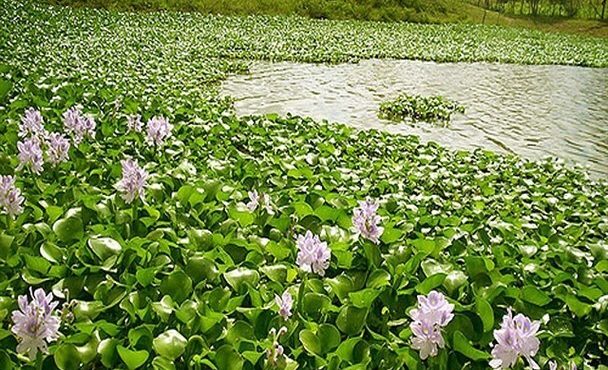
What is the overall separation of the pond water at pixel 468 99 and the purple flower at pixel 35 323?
19.0ft

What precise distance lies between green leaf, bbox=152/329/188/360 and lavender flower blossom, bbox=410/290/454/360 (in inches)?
28.0

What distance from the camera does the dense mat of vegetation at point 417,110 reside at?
8062 millimetres

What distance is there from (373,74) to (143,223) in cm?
984

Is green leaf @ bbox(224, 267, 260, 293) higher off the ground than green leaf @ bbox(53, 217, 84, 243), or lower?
lower

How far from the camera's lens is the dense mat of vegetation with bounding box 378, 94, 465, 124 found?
26.5 ft

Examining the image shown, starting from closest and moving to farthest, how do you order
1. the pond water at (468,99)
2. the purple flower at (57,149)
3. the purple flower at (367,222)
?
the purple flower at (367,222)
the purple flower at (57,149)
the pond water at (468,99)

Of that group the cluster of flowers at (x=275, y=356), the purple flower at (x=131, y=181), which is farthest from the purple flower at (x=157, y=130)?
the cluster of flowers at (x=275, y=356)

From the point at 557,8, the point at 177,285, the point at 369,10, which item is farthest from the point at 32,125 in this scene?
the point at 557,8

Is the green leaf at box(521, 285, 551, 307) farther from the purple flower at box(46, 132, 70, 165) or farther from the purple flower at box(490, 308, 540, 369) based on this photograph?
the purple flower at box(46, 132, 70, 165)

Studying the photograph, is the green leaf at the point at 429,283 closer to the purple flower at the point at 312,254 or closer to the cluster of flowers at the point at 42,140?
the purple flower at the point at 312,254

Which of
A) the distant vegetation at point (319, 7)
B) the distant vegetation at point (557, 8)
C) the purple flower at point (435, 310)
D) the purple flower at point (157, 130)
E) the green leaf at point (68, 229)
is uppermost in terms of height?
the purple flower at point (435, 310)

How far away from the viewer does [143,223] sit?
102 inches

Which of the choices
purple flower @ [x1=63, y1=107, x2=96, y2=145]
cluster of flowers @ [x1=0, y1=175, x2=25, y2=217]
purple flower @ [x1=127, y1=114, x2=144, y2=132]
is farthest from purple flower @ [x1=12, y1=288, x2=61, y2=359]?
purple flower @ [x1=127, y1=114, x2=144, y2=132]

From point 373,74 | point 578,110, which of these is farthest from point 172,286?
point 373,74
